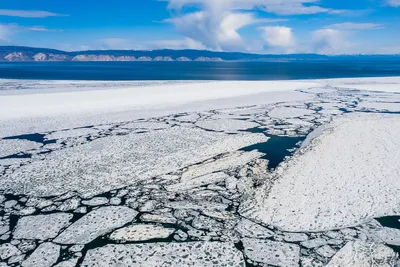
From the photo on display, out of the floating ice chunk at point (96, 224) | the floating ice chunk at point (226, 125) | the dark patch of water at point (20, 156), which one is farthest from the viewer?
the floating ice chunk at point (226, 125)

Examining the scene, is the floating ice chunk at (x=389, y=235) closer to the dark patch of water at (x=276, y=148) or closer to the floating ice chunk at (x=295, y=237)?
the floating ice chunk at (x=295, y=237)

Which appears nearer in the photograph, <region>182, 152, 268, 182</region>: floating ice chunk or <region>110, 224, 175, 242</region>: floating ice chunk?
<region>110, 224, 175, 242</region>: floating ice chunk

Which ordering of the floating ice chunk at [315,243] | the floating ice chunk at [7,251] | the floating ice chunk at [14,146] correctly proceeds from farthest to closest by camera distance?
1. the floating ice chunk at [14,146]
2. the floating ice chunk at [315,243]
3. the floating ice chunk at [7,251]

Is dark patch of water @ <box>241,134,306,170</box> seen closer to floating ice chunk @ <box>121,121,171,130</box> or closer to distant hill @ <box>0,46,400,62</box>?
floating ice chunk @ <box>121,121,171,130</box>

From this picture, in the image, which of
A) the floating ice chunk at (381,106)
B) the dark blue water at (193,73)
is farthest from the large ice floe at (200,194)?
the dark blue water at (193,73)

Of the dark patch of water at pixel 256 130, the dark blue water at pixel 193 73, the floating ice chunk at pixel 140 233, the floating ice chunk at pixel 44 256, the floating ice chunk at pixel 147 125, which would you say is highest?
the dark blue water at pixel 193 73

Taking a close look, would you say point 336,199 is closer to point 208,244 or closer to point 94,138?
point 208,244

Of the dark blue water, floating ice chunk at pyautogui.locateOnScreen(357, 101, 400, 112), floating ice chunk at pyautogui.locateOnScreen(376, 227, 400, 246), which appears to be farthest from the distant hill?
floating ice chunk at pyautogui.locateOnScreen(376, 227, 400, 246)
